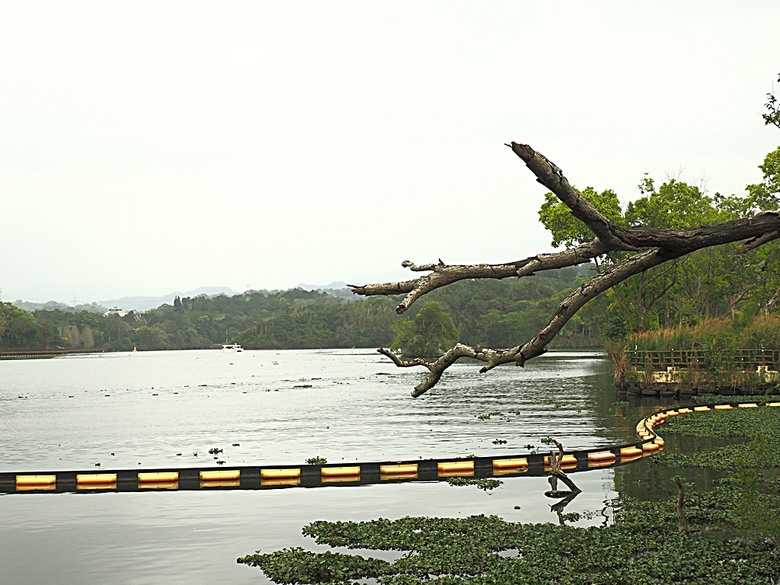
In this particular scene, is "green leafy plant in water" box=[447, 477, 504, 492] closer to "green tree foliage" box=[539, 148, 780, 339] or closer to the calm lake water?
the calm lake water

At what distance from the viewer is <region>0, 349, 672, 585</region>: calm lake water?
57.6 ft

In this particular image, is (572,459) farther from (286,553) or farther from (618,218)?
(618,218)

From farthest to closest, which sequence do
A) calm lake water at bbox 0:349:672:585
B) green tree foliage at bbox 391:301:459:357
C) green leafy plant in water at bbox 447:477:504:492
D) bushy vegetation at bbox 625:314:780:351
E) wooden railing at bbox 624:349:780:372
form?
green tree foliage at bbox 391:301:459:357 < bushy vegetation at bbox 625:314:780:351 < wooden railing at bbox 624:349:780:372 < green leafy plant in water at bbox 447:477:504:492 < calm lake water at bbox 0:349:672:585

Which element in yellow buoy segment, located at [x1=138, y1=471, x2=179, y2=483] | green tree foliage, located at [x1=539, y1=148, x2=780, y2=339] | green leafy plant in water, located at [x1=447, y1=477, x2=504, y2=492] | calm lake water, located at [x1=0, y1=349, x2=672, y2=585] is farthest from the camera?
green tree foliage, located at [x1=539, y1=148, x2=780, y2=339]

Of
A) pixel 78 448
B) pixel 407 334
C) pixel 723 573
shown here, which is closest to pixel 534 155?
pixel 723 573

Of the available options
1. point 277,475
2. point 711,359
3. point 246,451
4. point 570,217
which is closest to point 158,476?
point 277,475

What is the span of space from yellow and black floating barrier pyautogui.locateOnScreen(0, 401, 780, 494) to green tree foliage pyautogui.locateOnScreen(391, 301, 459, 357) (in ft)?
312

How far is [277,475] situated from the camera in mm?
24531

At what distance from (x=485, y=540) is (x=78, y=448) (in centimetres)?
2533

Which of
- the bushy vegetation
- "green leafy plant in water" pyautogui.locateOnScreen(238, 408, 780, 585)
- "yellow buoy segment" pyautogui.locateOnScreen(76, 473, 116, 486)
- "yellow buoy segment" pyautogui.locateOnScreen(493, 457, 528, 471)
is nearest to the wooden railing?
the bushy vegetation

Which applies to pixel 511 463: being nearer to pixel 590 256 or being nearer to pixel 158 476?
pixel 158 476

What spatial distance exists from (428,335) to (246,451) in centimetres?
8807

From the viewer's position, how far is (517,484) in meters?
23.1

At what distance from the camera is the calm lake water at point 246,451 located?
691 inches
